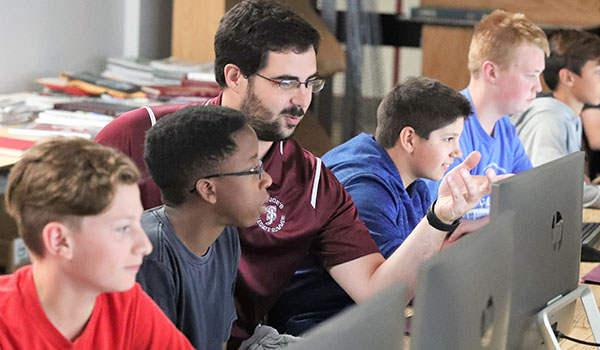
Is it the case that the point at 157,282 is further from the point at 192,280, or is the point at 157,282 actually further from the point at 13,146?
the point at 13,146

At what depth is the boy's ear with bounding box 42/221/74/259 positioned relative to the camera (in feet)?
3.87

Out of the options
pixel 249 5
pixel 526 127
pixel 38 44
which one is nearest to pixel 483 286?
pixel 249 5

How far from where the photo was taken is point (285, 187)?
183cm


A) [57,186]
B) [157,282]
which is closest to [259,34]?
[157,282]

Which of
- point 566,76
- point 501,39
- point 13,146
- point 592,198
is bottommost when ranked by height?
point 592,198

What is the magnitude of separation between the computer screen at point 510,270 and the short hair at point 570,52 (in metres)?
1.71

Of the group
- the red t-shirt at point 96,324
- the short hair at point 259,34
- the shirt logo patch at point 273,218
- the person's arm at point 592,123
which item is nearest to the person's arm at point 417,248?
the shirt logo patch at point 273,218

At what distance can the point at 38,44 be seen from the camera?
3.68 metres

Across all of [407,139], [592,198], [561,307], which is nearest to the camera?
[561,307]

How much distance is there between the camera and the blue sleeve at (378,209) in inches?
79.1

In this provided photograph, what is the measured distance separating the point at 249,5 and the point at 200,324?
686 millimetres

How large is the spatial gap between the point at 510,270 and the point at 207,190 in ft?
1.70

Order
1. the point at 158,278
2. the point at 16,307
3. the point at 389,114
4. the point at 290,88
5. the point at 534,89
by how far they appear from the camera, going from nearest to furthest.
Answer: the point at 16,307
the point at 158,278
the point at 290,88
the point at 389,114
the point at 534,89

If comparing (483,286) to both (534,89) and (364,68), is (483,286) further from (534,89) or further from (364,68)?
(364,68)
